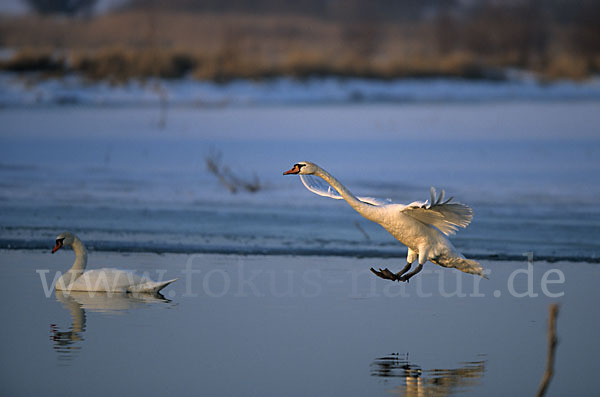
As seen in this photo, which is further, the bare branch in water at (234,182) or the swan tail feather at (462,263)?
the bare branch in water at (234,182)

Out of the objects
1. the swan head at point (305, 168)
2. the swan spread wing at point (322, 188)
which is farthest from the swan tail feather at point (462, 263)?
the swan head at point (305, 168)

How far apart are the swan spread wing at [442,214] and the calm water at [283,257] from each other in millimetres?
705

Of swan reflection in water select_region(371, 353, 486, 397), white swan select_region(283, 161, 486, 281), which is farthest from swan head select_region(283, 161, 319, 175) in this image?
swan reflection in water select_region(371, 353, 486, 397)

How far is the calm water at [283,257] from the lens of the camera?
6723 millimetres

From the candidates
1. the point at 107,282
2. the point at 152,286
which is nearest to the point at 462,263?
the point at 152,286

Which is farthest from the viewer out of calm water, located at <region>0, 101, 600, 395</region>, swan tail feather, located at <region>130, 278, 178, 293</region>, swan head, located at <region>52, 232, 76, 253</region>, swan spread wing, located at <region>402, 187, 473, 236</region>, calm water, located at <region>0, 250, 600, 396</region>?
swan head, located at <region>52, 232, 76, 253</region>

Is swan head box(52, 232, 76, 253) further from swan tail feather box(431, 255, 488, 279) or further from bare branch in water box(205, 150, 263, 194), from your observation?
bare branch in water box(205, 150, 263, 194)

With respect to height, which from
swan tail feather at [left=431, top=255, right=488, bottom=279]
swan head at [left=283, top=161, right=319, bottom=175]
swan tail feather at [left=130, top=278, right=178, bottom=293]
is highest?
swan head at [left=283, top=161, right=319, bottom=175]

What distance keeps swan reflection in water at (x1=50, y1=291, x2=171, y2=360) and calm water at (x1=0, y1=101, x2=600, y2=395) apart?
3 centimetres

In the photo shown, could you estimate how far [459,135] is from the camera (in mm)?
20109

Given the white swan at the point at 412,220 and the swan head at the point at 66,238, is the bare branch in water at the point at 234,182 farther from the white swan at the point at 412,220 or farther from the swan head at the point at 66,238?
the white swan at the point at 412,220

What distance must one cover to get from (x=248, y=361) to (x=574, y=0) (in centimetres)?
5593

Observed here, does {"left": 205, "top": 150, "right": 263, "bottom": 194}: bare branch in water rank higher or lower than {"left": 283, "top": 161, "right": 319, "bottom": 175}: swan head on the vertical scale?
higher

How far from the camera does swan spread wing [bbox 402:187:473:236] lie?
7.51 metres
